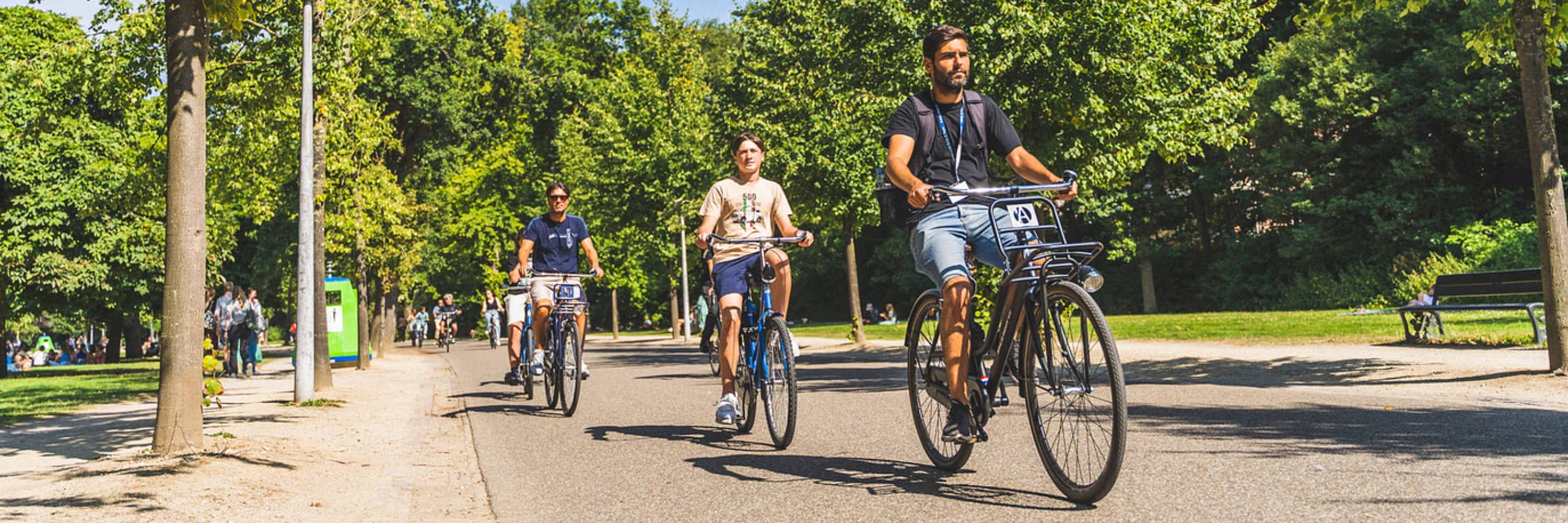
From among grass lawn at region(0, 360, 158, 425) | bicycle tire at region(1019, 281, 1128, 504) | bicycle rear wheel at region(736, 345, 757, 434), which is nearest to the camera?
bicycle tire at region(1019, 281, 1128, 504)

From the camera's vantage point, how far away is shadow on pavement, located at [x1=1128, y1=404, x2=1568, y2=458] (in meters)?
5.96

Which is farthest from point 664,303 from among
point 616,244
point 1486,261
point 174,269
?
point 174,269

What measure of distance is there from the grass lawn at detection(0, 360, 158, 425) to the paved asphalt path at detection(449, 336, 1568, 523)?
6.82m

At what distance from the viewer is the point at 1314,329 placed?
Answer: 66.5 feet

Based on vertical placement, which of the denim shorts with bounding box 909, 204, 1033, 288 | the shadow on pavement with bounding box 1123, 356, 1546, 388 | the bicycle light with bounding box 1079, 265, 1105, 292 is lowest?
→ the shadow on pavement with bounding box 1123, 356, 1546, 388

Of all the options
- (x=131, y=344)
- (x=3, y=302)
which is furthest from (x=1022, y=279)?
(x=131, y=344)

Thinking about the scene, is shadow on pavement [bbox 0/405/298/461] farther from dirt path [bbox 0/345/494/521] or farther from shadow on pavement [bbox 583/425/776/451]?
A: shadow on pavement [bbox 583/425/776/451]

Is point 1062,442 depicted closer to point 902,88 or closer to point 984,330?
point 984,330

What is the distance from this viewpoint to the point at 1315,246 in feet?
120

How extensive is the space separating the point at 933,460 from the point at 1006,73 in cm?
999

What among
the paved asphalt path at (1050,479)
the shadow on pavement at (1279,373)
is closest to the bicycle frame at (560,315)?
the paved asphalt path at (1050,479)

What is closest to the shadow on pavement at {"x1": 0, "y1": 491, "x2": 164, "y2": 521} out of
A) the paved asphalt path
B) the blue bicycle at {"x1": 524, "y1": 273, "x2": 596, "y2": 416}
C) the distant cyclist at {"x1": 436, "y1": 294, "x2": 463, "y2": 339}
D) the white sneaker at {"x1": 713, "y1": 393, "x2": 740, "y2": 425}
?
the paved asphalt path

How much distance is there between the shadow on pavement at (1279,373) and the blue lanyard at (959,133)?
6903 millimetres

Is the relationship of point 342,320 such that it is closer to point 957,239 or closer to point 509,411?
point 509,411
